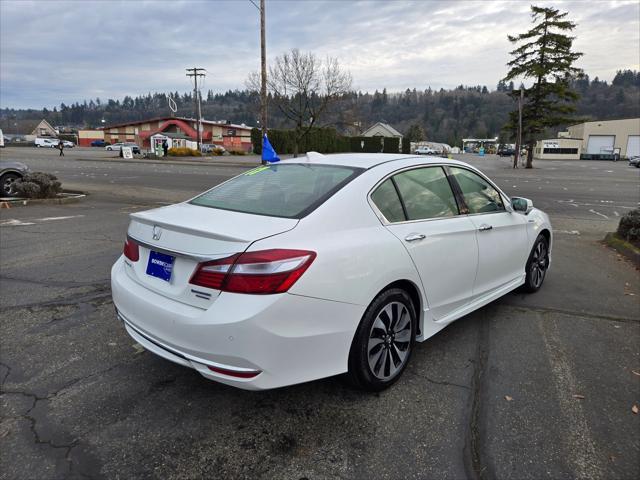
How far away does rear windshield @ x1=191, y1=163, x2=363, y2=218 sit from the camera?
9.59 feet

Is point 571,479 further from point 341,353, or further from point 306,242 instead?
point 306,242

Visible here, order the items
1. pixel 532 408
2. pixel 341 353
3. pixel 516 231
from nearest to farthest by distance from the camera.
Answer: pixel 341 353
pixel 532 408
pixel 516 231

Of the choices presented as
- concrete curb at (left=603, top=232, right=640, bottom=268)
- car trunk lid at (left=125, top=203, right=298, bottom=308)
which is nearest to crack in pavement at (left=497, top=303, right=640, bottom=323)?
concrete curb at (left=603, top=232, right=640, bottom=268)

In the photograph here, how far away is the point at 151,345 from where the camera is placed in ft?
9.11

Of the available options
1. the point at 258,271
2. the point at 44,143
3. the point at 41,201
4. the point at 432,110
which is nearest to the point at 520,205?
the point at 258,271

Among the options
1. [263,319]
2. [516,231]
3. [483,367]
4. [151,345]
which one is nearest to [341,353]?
[263,319]

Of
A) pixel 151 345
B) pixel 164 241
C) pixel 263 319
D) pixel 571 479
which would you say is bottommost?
pixel 571 479

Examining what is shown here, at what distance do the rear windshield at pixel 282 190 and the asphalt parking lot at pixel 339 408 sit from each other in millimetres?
1211

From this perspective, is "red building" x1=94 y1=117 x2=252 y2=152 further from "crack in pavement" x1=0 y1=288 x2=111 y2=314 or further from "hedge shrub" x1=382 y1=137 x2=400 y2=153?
"crack in pavement" x1=0 y1=288 x2=111 y2=314

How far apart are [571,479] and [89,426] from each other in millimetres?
2672

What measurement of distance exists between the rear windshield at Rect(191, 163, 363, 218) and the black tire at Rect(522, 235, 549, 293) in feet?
8.91

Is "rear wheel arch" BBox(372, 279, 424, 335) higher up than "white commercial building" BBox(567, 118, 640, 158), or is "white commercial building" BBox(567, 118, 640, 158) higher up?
"white commercial building" BBox(567, 118, 640, 158)

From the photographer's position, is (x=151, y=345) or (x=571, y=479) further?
(x=151, y=345)

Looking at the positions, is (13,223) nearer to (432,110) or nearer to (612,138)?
(612,138)
